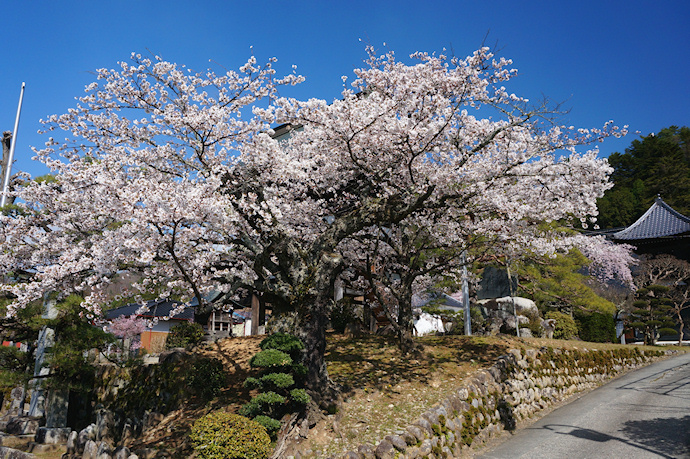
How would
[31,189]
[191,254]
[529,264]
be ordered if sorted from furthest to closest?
[529,264] < [31,189] < [191,254]

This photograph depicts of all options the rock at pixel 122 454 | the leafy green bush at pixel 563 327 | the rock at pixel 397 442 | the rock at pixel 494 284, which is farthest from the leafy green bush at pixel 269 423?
the rock at pixel 494 284

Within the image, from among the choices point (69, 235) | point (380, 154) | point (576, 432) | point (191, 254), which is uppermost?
point (380, 154)

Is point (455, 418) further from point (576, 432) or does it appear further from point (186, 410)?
point (186, 410)

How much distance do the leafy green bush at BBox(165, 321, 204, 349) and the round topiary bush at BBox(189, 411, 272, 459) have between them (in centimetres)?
957

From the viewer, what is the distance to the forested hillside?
3762 centimetres

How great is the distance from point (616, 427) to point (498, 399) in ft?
8.57

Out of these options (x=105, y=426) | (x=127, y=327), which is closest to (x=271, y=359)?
(x=105, y=426)

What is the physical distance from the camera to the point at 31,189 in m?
10.3

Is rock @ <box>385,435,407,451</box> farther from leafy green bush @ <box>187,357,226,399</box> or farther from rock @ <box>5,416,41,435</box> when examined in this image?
rock @ <box>5,416,41,435</box>

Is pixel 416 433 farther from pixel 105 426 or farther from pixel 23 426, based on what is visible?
pixel 23 426

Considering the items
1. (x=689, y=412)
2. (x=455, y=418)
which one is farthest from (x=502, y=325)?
(x=455, y=418)

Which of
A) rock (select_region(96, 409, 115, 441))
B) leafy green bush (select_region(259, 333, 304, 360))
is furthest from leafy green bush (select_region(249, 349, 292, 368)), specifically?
rock (select_region(96, 409, 115, 441))

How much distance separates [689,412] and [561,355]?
394 centimetres

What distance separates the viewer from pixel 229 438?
6.93 m
